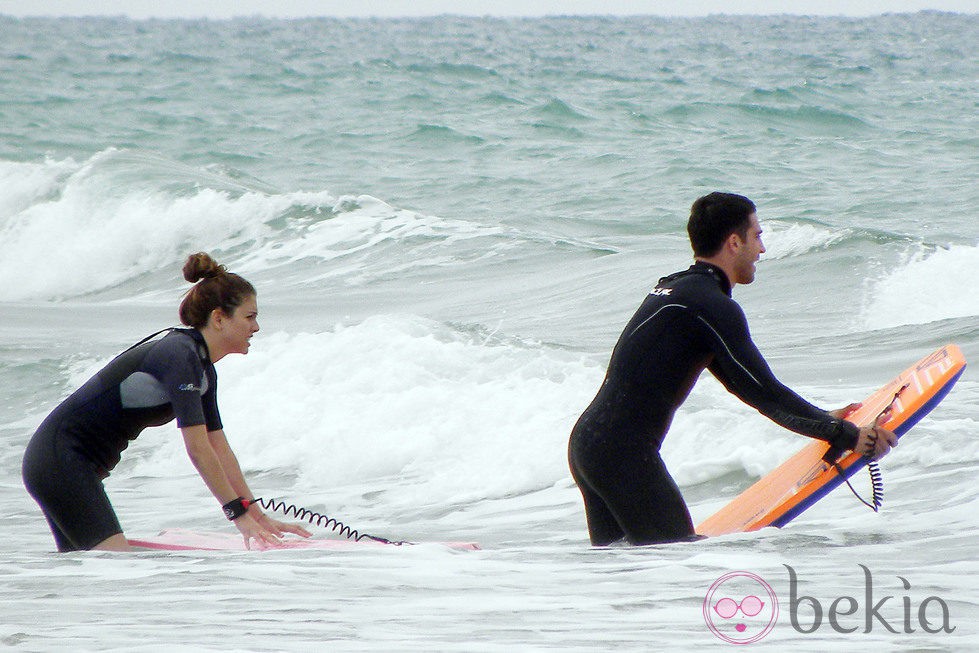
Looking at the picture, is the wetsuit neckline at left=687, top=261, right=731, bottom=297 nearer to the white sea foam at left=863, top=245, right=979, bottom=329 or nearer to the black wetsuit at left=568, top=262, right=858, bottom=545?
the black wetsuit at left=568, top=262, right=858, bottom=545

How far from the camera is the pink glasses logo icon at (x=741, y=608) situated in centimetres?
323

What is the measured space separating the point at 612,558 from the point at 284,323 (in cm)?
690

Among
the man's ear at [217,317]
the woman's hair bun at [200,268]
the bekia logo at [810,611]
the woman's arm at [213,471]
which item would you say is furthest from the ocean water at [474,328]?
the woman's hair bun at [200,268]

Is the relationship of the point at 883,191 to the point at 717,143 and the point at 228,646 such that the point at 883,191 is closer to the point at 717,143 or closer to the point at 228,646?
the point at 717,143

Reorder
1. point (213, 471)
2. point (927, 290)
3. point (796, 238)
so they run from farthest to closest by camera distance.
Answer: point (796, 238)
point (927, 290)
point (213, 471)

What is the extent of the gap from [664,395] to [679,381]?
0.22ft

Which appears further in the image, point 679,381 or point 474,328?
point 474,328

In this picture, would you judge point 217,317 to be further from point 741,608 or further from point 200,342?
point 741,608

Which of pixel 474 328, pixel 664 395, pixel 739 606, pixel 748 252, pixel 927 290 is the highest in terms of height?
pixel 748 252

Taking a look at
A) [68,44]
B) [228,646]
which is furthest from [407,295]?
[68,44]

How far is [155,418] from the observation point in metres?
4.12

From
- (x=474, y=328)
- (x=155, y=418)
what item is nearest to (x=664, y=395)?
(x=155, y=418)

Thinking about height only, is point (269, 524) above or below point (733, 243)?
below

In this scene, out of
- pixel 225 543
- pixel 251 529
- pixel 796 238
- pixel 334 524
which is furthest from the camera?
pixel 796 238
